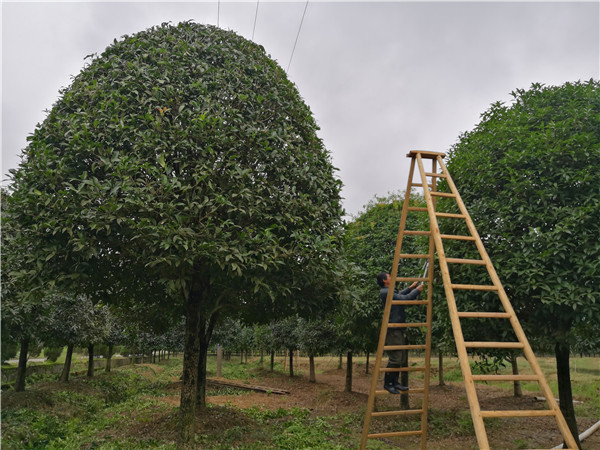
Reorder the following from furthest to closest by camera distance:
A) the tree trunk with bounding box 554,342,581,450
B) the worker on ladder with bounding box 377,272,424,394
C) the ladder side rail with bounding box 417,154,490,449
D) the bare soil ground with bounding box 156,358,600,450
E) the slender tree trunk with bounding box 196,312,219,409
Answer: the slender tree trunk with bounding box 196,312,219,409 < the bare soil ground with bounding box 156,358,600,450 < the tree trunk with bounding box 554,342,581,450 < the worker on ladder with bounding box 377,272,424,394 < the ladder side rail with bounding box 417,154,490,449

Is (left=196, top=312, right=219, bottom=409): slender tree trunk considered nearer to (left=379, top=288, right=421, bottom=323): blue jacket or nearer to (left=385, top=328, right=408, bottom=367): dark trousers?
(left=385, top=328, right=408, bottom=367): dark trousers

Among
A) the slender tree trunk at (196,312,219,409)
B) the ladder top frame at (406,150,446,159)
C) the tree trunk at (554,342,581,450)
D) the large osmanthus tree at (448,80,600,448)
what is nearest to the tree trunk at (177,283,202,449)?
the slender tree trunk at (196,312,219,409)

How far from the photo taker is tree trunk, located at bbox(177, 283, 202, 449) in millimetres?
7656

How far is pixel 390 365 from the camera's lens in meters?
6.66

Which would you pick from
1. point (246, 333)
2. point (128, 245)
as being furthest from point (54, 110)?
point (246, 333)

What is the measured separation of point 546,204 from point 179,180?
243 inches

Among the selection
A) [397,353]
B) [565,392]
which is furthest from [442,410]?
[397,353]

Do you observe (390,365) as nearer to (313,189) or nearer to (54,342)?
(313,189)

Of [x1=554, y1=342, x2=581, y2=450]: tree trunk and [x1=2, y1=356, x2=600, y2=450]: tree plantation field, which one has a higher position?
[x1=554, y1=342, x2=581, y2=450]: tree trunk

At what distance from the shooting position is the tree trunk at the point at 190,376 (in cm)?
766

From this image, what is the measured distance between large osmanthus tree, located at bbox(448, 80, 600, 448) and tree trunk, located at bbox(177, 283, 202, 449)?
5.61 metres

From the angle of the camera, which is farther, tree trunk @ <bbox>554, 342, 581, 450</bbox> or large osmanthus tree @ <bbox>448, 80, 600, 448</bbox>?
tree trunk @ <bbox>554, 342, 581, 450</bbox>

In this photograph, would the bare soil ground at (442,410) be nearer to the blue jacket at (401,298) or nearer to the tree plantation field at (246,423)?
the tree plantation field at (246,423)

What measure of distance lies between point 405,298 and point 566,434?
289cm
